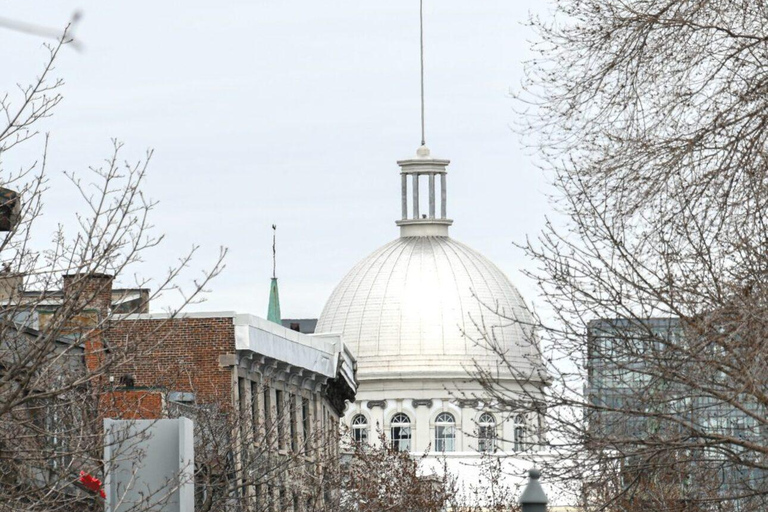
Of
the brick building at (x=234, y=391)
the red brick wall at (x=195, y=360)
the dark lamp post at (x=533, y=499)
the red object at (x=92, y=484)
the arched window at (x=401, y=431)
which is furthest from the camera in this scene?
the arched window at (x=401, y=431)

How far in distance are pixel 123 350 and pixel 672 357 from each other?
18.0 feet

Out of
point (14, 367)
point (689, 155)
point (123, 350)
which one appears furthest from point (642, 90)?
point (14, 367)

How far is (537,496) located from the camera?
1399 cm

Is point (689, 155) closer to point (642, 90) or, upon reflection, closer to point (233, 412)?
point (642, 90)

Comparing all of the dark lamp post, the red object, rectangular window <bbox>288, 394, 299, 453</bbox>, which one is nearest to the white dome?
rectangular window <bbox>288, 394, 299, 453</bbox>

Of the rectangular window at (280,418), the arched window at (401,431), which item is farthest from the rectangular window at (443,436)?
the rectangular window at (280,418)

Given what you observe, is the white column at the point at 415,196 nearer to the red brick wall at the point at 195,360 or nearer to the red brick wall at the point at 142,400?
the red brick wall at the point at 195,360

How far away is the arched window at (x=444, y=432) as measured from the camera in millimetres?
167250

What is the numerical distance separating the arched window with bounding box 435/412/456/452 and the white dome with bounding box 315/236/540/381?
11.2 feet

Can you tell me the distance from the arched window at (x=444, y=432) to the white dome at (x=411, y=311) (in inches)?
134

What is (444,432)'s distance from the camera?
552ft

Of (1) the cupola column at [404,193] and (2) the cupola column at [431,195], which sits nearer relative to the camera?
(1) the cupola column at [404,193]

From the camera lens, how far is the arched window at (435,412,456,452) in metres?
167

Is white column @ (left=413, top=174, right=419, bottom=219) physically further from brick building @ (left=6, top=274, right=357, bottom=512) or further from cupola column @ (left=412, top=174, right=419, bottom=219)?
brick building @ (left=6, top=274, right=357, bottom=512)
